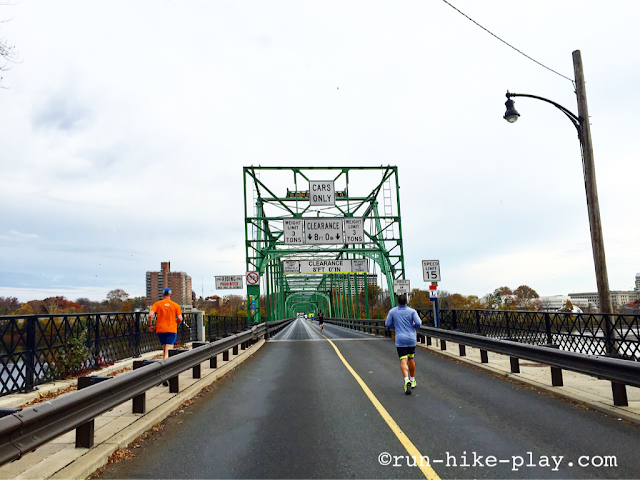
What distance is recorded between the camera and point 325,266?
105 ft

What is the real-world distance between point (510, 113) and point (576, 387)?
7.36m

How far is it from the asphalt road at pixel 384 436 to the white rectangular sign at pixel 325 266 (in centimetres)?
2264

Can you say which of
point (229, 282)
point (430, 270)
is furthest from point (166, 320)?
point (229, 282)

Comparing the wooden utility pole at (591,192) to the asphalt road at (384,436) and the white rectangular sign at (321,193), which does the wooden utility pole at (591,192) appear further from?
the white rectangular sign at (321,193)

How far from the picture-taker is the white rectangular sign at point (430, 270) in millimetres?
17719

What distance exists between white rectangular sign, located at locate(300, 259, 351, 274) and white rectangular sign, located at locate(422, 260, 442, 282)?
14.2 m

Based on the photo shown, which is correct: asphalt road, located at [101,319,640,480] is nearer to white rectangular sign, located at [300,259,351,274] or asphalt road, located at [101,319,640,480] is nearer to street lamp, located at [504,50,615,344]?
street lamp, located at [504,50,615,344]

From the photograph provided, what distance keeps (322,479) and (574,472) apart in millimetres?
2434

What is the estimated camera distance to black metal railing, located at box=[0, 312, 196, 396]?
8.30 meters

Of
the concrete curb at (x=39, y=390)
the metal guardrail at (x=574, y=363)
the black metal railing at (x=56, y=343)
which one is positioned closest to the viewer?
the metal guardrail at (x=574, y=363)

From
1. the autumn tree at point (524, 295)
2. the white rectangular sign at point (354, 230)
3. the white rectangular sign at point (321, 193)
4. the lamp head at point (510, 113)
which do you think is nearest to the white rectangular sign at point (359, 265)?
the white rectangular sign at point (354, 230)

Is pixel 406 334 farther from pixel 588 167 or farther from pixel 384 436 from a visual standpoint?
pixel 588 167

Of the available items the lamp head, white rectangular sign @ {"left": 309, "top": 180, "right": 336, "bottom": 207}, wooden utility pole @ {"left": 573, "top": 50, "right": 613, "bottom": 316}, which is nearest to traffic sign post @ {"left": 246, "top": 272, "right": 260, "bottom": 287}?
white rectangular sign @ {"left": 309, "top": 180, "right": 336, "bottom": 207}

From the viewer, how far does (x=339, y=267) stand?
32.2m
